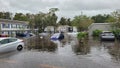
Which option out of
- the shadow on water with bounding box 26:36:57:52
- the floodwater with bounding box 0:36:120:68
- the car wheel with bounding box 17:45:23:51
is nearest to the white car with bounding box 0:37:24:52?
the car wheel with bounding box 17:45:23:51

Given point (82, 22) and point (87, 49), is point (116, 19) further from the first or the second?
point (82, 22)

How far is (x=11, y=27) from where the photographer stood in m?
69.8

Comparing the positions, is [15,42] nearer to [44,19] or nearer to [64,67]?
[64,67]

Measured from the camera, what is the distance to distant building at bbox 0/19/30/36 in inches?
2583

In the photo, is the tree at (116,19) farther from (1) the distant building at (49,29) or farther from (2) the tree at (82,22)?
(1) the distant building at (49,29)

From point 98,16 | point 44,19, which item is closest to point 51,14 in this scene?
point 44,19

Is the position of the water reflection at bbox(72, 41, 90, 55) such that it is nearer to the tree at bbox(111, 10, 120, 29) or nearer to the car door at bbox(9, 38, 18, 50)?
the car door at bbox(9, 38, 18, 50)

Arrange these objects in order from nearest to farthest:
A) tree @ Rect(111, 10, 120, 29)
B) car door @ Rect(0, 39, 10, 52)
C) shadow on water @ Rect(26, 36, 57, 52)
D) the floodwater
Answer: the floodwater < car door @ Rect(0, 39, 10, 52) < shadow on water @ Rect(26, 36, 57, 52) < tree @ Rect(111, 10, 120, 29)

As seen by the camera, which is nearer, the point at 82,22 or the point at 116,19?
the point at 116,19

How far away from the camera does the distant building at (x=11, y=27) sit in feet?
215

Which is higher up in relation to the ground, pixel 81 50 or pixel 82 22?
pixel 82 22

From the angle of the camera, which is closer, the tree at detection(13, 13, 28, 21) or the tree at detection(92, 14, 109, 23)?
the tree at detection(13, 13, 28, 21)

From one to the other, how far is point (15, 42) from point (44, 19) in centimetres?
5883

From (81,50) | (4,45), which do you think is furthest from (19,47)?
(81,50)
